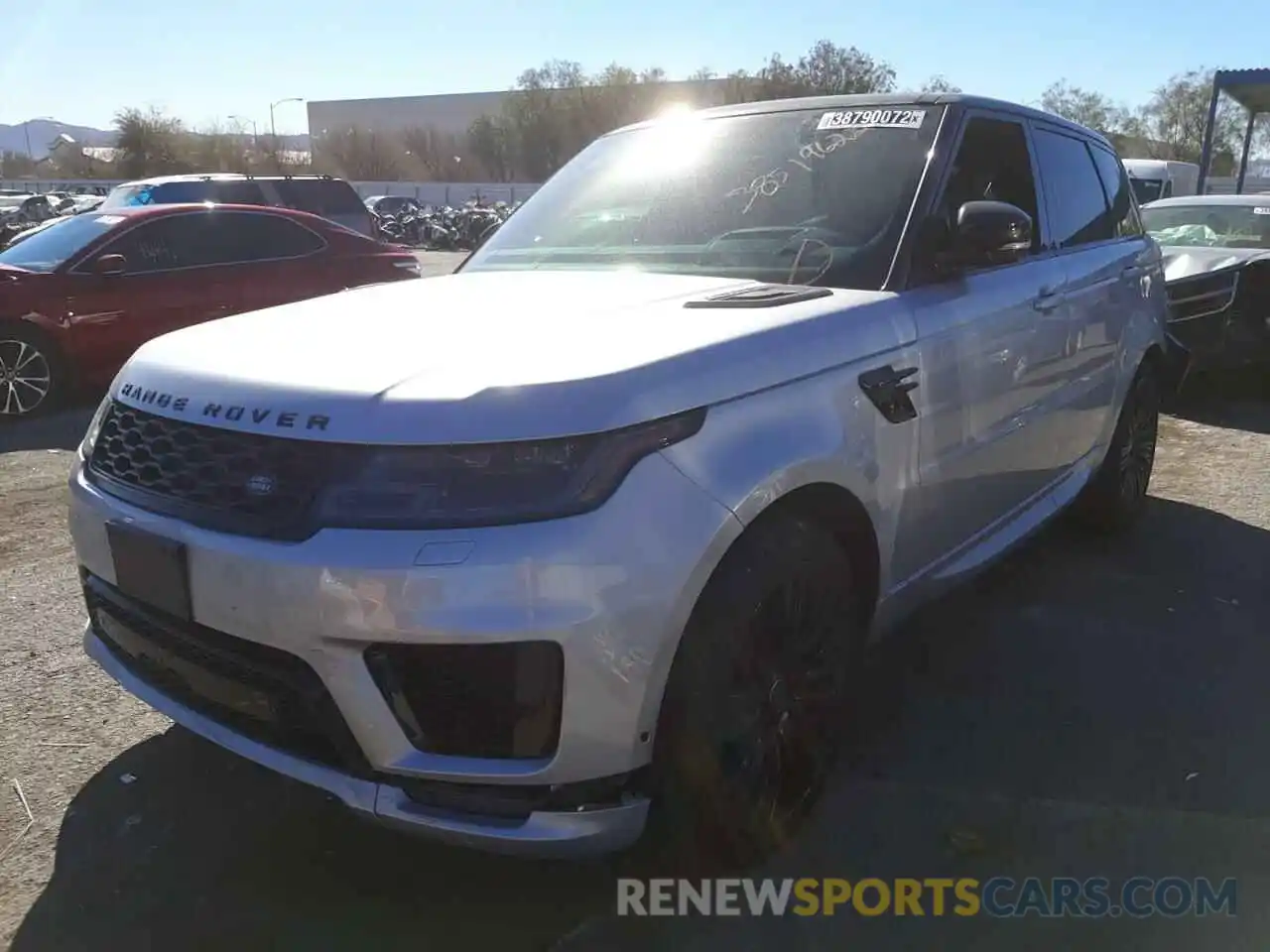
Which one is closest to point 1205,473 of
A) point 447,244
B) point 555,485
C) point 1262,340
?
point 1262,340

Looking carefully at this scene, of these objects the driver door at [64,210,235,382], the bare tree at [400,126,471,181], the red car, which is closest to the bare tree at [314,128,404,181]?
the bare tree at [400,126,471,181]

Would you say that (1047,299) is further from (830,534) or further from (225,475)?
(225,475)

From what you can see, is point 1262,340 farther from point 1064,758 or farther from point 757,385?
point 757,385

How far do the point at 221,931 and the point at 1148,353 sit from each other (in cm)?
447

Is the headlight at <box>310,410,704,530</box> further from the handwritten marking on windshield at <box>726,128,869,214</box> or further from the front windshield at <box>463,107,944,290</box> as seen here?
the handwritten marking on windshield at <box>726,128,869,214</box>

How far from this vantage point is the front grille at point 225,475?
6.54 feet

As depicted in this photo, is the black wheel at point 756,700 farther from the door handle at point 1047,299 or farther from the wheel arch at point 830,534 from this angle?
the door handle at point 1047,299

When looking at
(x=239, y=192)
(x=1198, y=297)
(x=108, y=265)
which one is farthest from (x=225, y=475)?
(x=239, y=192)

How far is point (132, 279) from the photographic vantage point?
807 cm

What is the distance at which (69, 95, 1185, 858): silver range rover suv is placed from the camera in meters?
1.93

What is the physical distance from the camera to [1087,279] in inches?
159

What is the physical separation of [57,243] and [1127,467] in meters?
7.76

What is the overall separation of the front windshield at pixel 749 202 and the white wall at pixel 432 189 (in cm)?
4008

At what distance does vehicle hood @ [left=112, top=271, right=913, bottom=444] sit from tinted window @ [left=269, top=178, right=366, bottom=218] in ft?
39.2
